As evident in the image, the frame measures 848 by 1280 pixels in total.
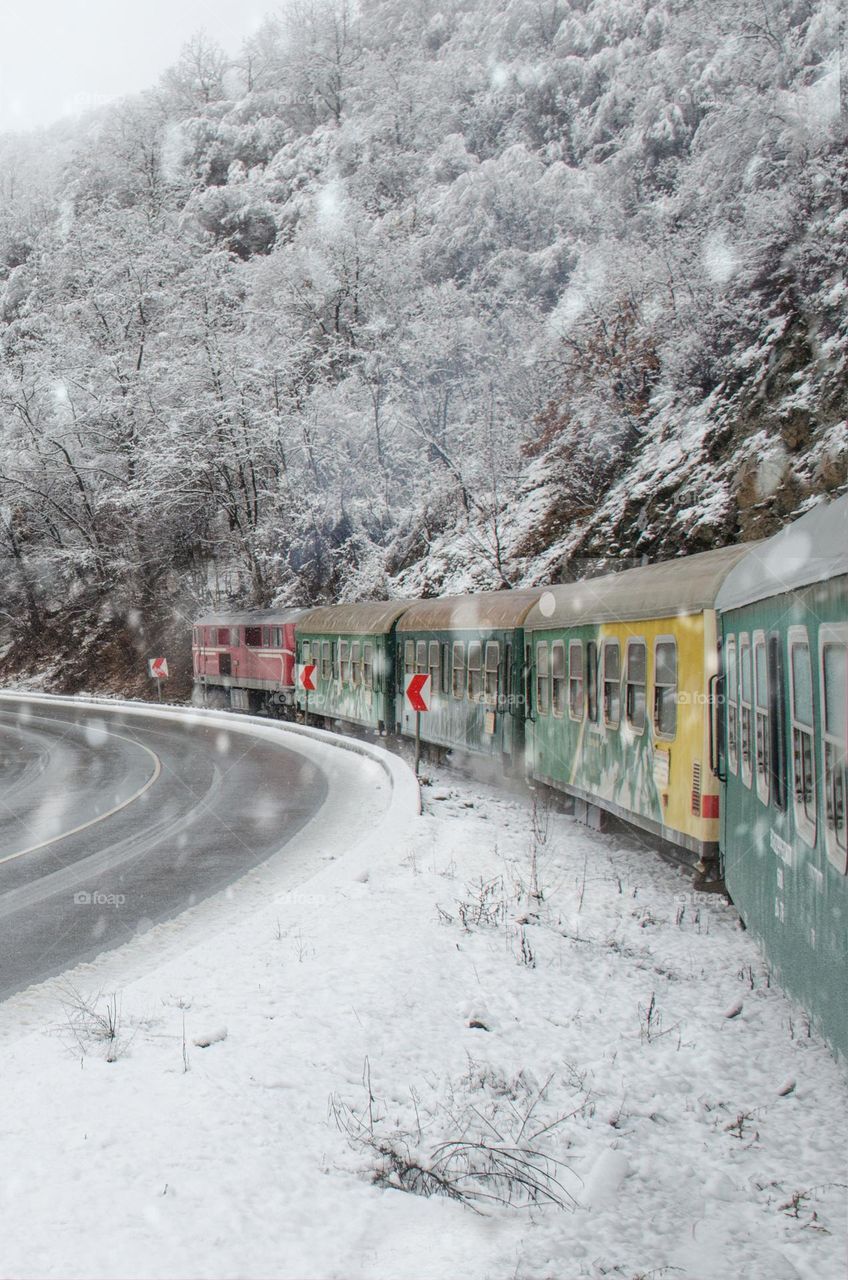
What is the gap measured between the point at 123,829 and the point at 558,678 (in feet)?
21.5

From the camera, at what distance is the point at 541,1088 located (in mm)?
5504

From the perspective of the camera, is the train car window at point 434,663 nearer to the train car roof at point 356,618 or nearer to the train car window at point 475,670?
the train car window at point 475,670

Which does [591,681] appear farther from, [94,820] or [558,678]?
[94,820]

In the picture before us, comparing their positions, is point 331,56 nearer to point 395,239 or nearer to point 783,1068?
point 395,239

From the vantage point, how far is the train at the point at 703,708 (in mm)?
5297

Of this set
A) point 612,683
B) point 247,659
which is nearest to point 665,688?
point 612,683

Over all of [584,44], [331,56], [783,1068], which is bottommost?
[783,1068]

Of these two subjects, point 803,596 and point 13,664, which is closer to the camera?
point 803,596

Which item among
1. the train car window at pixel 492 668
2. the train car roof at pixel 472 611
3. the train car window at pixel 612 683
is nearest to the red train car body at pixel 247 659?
the train car roof at pixel 472 611

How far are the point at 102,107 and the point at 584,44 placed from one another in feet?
235

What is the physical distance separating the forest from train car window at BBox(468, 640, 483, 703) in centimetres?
841

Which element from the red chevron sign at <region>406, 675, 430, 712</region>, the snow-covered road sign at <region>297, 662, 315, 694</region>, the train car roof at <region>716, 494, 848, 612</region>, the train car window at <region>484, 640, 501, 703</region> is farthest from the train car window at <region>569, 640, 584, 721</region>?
the snow-covered road sign at <region>297, 662, 315, 694</region>

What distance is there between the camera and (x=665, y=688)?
9.95m

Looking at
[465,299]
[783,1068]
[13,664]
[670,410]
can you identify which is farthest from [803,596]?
[13,664]
